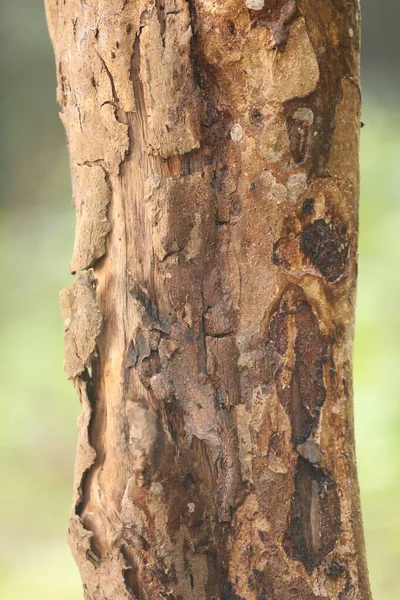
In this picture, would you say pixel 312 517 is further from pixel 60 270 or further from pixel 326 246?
pixel 60 270

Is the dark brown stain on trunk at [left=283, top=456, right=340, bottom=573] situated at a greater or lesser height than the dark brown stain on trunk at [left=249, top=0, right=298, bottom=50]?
lesser

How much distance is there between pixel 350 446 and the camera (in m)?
0.81

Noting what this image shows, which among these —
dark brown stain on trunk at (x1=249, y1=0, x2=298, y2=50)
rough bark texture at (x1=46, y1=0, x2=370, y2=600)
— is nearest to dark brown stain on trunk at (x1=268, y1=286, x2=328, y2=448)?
rough bark texture at (x1=46, y1=0, x2=370, y2=600)

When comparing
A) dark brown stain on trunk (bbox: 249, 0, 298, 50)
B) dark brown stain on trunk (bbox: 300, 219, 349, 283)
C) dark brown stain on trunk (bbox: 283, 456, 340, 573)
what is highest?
dark brown stain on trunk (bbox: 249, 0, 298, 50)

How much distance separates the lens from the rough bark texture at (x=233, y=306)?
774 millimetres

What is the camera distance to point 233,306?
793mm

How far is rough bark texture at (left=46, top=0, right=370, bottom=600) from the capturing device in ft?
2.54

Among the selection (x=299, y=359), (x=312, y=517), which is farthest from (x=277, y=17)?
(x=312, y=517)

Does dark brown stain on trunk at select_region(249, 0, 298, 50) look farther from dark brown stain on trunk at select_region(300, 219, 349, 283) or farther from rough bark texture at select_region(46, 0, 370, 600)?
dark brown stain on trunk at select_region(300, 219, 349, 283)

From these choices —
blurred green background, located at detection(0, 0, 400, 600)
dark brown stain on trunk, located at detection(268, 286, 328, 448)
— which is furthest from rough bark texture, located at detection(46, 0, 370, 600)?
blurred green background, located at detection(0, 0, 400, 600)

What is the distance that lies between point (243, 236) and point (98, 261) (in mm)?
168

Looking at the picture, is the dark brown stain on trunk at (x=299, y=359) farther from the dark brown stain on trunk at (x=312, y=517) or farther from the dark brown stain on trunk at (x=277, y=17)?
the dark brown stain on trunk at (x=277, y=17)

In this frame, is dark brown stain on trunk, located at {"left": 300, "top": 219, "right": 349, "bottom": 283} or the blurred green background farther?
the blurred green background

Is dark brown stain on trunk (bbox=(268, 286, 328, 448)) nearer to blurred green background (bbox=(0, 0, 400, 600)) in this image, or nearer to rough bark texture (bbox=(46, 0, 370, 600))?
rough bark texture (bbox=(46, 0, 370, 600))
